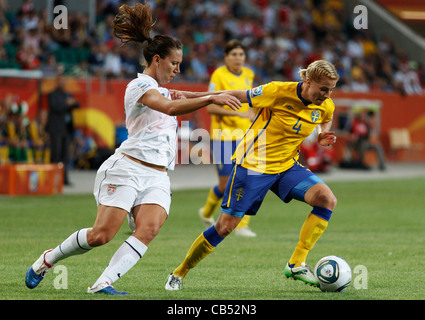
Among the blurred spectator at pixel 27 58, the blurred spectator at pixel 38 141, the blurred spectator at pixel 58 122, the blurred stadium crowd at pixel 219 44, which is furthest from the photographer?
the blurred stadium crowd at pixel 219 44

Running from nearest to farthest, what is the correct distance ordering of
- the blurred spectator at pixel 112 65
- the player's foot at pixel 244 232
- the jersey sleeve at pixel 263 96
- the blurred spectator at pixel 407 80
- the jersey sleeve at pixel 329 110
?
the jersey sleeve at pixel 263 96, the jersey sleeve at pixel 329 110, the player's foot at pixel 244 232, the blurred spectator at pixel 112 65, the blurred spectator at pixel 407 80

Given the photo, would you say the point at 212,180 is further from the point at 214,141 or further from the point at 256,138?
the point at 256,138

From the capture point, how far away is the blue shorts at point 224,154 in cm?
1038

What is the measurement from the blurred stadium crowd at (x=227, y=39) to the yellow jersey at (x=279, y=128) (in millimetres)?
11044

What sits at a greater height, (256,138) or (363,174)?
(256,138)

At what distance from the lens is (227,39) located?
27359 millimetres

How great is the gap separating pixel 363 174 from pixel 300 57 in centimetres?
692

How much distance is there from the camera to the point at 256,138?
7125 mm

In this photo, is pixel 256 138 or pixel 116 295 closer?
pixel 116 295

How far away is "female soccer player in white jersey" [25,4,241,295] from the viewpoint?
598cm

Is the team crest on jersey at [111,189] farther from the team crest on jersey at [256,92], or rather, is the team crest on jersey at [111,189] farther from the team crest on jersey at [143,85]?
the team crest on jersey at [256,92]

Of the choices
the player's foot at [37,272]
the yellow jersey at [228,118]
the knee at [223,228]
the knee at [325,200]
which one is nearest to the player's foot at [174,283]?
the knee at [223,228]

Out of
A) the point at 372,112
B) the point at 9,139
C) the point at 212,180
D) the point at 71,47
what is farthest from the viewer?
the point at 372,112

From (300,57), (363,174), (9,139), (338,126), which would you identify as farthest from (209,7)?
(9,139)
